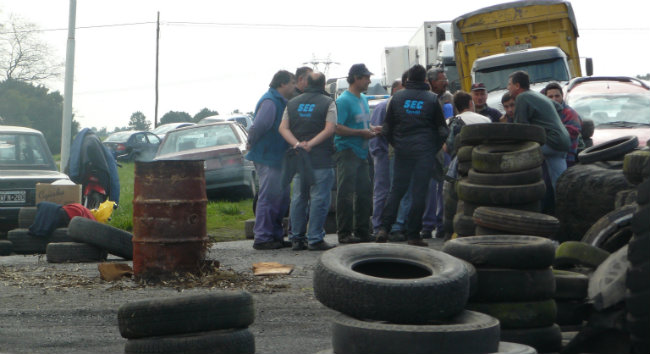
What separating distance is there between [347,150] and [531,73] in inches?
361

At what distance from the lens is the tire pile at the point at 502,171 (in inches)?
318

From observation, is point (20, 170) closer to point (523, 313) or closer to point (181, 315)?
point (181, 315)

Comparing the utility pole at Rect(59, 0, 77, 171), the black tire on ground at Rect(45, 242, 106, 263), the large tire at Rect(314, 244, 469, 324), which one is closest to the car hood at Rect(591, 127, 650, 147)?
the black tire on ground at Rect(45, 242, 106, 263)

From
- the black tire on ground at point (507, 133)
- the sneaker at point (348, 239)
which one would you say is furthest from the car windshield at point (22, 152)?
the black tire on ground at point (507, 133)

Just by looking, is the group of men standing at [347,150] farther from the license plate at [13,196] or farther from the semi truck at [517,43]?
the semi truck at [517,43]

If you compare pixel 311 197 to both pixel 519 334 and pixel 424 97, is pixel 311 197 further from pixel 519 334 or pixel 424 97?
pixel 519 334

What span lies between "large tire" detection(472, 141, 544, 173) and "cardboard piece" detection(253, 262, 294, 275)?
2.02m

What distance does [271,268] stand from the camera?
8727 millimetres

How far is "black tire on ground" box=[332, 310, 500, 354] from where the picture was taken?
4.68 meters

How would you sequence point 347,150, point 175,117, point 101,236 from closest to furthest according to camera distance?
point 101,236 → point 347,150 → point 175,117

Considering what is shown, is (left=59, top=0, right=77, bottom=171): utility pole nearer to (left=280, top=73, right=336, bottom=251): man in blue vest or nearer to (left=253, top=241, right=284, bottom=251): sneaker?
(left=253, top=241, right=284, bottom=251): sneaker

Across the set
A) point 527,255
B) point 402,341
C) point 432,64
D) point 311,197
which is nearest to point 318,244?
point 311,197

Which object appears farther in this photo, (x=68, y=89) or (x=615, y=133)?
(x=68, y=89)

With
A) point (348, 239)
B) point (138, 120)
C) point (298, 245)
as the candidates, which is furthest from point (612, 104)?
point (138, 120)
